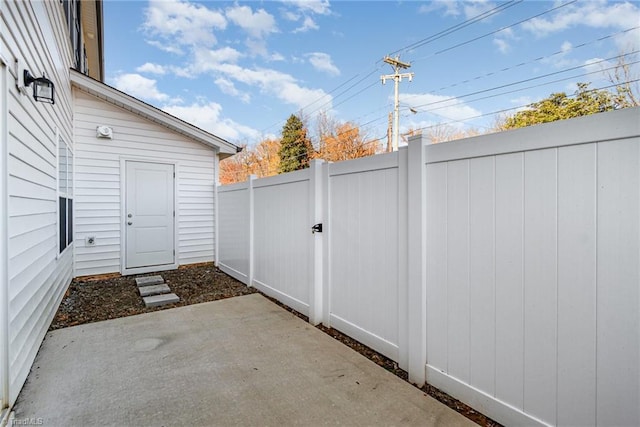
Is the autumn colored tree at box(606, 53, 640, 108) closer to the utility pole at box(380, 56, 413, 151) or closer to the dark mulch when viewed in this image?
the utility pole at box(380, 56, 413, 151)

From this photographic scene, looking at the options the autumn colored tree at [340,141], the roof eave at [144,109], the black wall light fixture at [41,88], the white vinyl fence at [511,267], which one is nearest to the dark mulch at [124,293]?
the black wall light fixture at [41,88]

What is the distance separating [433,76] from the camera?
14.3 m

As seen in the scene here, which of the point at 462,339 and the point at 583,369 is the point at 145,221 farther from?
the point at 583,369

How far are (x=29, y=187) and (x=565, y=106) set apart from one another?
15.3m

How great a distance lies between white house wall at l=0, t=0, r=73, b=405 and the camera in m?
1.97

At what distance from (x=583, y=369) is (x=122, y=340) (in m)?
3.47

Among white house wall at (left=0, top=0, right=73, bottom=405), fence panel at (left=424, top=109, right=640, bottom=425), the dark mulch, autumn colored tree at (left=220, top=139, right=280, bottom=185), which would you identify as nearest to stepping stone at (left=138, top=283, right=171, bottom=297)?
the dark mulch

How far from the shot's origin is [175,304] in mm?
4074

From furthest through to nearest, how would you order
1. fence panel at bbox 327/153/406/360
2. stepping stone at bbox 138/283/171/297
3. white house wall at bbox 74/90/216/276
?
white house wall at bbox 74/90/216/276 < stepping stone at bbox 138/283/171/297 < fence panel at bbox 327/153/406/360

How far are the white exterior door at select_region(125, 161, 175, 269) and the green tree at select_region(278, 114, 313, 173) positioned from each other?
12.7 metres

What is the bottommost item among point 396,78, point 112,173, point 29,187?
point 29,187

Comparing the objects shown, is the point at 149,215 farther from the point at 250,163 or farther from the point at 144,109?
the point at 250,163

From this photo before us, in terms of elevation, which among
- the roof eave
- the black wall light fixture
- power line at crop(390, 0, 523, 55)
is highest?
power line at crop(390, 0, 523, 55)

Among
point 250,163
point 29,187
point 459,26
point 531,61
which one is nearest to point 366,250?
point 29,187
